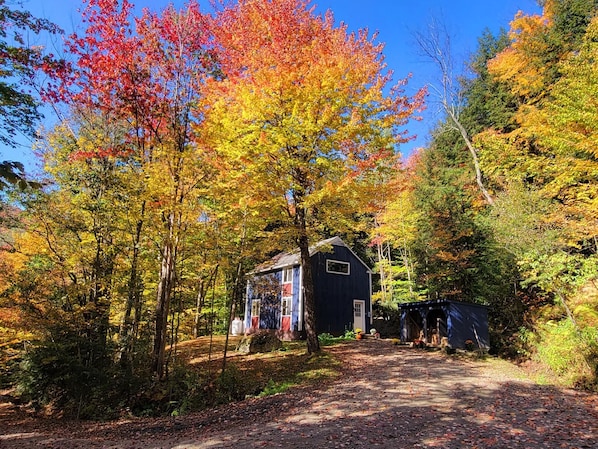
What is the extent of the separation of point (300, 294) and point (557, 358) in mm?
11226

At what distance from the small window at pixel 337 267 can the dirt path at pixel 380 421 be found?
32.0 ft

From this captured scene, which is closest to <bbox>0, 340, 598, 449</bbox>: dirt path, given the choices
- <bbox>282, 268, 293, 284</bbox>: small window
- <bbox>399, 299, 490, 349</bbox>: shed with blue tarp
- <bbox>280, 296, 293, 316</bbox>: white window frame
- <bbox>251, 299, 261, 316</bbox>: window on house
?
<bbox>399, 299, 490, 349</bbox>: shed with blue tarp

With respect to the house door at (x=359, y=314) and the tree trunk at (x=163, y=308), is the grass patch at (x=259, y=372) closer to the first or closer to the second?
the tree trunk at (x=163, y=308)

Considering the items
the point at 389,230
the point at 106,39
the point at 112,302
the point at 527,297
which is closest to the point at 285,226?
the point at 112,302

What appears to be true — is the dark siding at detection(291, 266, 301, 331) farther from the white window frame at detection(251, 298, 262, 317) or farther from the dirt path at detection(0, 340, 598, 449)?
the dirt path at detection(0, 340, 598, 449)

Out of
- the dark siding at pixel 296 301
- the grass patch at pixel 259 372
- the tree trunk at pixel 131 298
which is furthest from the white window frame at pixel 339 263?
the tree trunk at pixel 131 298

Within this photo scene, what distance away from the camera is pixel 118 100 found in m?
11.2

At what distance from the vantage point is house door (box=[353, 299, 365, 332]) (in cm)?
2041

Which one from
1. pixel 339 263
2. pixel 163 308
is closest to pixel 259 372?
pixel 163 308

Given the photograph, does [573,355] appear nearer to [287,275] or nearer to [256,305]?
[287,275]

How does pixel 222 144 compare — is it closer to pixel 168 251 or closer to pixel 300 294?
pixel 168 251

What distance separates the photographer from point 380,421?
6.17m

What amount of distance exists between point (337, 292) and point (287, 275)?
9.65ft

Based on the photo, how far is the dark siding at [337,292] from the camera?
1930 centimetres
